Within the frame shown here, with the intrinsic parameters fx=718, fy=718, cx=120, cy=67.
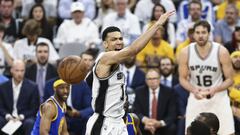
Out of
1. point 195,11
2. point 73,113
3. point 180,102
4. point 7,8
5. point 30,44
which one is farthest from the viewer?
point 7,8

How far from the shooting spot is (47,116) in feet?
28.0

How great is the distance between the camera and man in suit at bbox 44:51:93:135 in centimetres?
1106

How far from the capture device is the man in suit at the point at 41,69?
1209 cm

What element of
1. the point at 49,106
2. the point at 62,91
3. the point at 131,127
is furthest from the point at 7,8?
the point at 131,127

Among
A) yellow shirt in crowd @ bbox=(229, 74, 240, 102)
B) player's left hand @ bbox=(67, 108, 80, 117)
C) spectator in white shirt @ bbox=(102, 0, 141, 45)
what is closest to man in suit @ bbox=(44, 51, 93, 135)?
player's left hand @ bbox=(67, 108, 80, 117)

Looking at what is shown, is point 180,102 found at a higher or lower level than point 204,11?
lower

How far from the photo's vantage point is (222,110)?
9875 mm

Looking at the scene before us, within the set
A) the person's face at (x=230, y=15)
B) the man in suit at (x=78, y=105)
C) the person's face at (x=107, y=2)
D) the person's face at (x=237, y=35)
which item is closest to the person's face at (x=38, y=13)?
the person's face at (x=107, y=2)

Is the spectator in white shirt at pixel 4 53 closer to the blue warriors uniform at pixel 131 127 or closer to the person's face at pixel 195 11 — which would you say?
the person's face at pixel 195 11

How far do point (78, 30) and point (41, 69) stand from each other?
162cm

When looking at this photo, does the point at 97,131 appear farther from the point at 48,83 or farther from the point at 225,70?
the point at 48,83

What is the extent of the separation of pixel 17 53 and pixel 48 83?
1.97 metres

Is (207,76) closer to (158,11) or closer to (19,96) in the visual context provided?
(19,96)

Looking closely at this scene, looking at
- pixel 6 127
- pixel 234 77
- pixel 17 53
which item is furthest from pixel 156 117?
pixel 17 53
